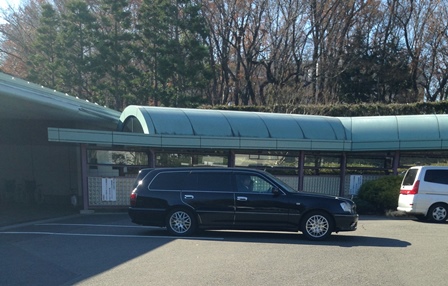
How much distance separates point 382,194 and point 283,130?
4.44 meters

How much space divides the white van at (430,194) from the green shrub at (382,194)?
2.16 m

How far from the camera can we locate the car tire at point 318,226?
447 inches

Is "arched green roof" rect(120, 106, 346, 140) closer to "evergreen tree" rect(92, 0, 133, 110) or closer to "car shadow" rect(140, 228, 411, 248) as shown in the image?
"car shadow" rect(140, 228, 411, 248)

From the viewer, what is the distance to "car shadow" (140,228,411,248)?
10930 millimetres

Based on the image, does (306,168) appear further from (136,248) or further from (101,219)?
(136,248)

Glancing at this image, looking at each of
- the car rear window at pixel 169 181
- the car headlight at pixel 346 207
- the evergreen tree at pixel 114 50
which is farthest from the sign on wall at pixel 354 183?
the evergreen tree at pixel 114 50

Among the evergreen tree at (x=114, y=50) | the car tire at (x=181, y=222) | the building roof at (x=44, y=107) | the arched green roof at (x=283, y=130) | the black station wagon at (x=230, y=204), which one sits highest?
the evergreen tree at (x=114, y=50)

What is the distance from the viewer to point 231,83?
41031 mm

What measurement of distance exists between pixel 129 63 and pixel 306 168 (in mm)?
19996

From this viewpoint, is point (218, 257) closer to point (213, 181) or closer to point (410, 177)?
point (213, 181)

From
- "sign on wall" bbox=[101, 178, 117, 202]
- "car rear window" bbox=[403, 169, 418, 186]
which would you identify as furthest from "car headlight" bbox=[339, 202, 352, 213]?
"sign on wall" bbox=[101, 178, 117, 202]

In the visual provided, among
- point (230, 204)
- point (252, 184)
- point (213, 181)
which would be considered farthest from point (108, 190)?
point (252, 184)

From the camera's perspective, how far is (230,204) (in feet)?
38.4

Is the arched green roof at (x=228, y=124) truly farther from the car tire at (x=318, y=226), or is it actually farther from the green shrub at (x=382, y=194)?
the car tire at (x=318, y=226)
